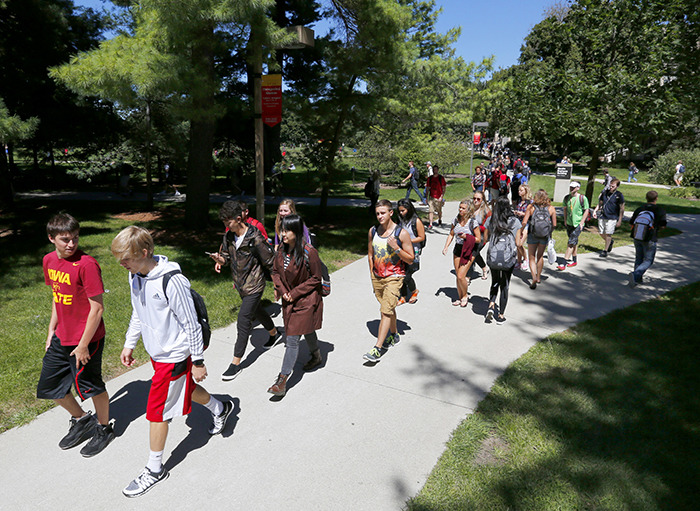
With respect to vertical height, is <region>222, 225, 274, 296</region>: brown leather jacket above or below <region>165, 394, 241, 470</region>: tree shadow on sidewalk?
above

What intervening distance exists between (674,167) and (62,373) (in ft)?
109

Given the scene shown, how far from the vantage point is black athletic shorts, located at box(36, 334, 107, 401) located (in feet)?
11.6

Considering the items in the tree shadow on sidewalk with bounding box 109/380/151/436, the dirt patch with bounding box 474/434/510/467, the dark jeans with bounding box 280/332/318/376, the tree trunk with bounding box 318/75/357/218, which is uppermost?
the tree trunk with bounding box 318/75/357/218

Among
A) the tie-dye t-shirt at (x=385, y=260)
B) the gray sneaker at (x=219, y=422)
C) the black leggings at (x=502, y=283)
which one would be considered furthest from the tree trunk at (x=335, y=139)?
the gray sneaker at (x=219, y=422)

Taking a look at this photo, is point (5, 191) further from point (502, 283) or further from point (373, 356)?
point (502, 283)

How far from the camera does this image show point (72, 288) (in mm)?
3404

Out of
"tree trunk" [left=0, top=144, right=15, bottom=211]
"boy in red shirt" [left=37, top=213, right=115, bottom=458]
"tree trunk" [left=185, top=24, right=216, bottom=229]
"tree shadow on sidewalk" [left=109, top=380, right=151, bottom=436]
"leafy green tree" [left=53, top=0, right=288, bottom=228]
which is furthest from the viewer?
"tree trunk" [left=0, top=144, right=15, bottom=211]

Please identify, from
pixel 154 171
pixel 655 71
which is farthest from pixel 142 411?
pixel 154 171

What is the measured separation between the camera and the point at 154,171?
25641 millimetres

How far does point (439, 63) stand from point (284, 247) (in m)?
8.21

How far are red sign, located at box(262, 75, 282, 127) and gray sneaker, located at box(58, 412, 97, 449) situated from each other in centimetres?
476

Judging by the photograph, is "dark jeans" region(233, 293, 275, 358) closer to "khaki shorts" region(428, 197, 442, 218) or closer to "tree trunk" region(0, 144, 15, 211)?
"khaki shorts" region(428, 197, 442, 218)

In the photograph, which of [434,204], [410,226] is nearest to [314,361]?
[410,226]

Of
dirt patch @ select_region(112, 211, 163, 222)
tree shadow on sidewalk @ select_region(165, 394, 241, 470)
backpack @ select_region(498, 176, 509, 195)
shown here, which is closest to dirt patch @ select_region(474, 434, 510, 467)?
tree shadow on sidewalk @ select_region(165, 394, 241, 470)
